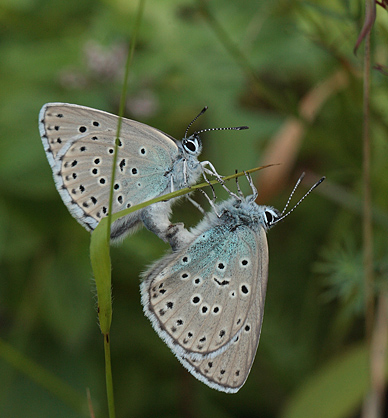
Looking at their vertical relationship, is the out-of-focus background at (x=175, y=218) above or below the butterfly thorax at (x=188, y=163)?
below

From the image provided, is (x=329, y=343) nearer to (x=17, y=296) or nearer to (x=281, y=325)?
(x=281, y=325)

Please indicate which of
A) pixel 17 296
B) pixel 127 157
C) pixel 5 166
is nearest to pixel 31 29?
pixel 5 166

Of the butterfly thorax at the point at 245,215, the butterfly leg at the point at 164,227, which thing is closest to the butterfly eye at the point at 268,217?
the butterfly thorax at the point at 245,215

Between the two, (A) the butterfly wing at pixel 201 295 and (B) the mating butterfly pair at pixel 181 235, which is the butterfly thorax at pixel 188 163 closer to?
(B) the mating butterfly pair at pixel 181 235

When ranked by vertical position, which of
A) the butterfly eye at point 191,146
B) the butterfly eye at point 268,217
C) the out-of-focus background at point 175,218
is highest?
the butterfly eye at point 191,146

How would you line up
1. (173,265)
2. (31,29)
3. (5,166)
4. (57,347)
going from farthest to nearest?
(31,29) < (57,347) < (5,166) < (173,265)

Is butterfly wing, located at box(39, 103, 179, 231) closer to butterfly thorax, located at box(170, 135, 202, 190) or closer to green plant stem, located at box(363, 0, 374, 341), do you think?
butterfly thorax, located at box(170, 135, 202, 190)

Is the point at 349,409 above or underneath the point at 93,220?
underneath
